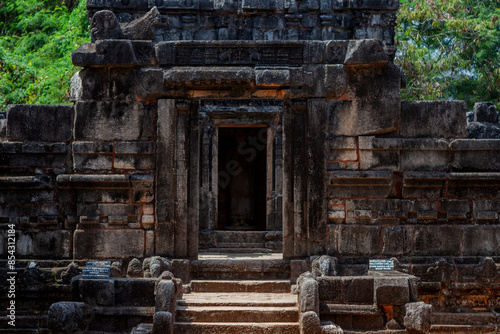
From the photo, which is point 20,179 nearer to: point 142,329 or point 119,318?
point 119,318

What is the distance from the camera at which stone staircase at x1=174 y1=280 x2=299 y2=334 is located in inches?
276

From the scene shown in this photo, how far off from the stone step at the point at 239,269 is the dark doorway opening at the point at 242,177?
6.88m

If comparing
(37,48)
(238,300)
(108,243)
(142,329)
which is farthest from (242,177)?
(142,329)

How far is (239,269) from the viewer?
862 centimetres

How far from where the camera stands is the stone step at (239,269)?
28.1 feet

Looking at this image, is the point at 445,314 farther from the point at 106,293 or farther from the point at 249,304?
the point at 106,293

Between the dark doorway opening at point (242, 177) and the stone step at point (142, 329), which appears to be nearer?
the stone step at point (142, 329)

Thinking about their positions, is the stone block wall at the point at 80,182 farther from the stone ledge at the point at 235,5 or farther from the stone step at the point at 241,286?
the stone ledge at the point at 235,5

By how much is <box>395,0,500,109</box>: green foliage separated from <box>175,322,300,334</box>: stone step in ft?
34.7

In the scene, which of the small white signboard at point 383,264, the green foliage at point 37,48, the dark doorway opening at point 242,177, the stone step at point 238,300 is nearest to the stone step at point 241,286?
the stone step at point 238,300

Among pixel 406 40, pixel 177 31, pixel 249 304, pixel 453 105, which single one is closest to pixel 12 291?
pixel 249 304

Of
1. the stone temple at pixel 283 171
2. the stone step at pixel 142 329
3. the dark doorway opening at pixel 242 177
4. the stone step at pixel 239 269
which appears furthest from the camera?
the dark doorway opening at pixel 242 177

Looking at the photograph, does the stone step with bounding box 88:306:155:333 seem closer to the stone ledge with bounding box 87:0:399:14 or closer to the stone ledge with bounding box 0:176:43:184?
the stone ledge with bounding box 0:176:43:184

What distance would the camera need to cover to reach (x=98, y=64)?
336 inches
